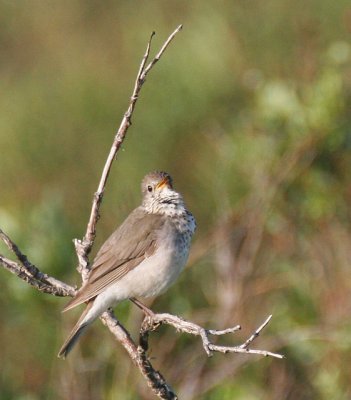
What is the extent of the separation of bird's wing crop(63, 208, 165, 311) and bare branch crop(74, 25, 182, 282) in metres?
0.15

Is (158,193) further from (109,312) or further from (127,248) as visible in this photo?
(109,312)

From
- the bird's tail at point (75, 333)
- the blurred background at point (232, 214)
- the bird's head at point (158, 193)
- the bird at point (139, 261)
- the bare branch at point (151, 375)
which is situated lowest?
the bare branch at point (151, 375)

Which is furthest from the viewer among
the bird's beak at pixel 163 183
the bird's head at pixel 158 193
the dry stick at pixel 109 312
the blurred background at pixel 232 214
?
the blurred background at pixel 232 214

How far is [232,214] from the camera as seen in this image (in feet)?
32.7

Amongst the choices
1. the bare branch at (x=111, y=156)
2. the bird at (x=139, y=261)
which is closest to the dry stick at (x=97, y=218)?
the bare branch at (x=111, y=156)

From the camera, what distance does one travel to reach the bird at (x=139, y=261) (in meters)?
6.56

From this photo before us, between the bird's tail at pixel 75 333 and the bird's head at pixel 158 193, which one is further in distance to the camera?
the bird's head at pixel 158 193

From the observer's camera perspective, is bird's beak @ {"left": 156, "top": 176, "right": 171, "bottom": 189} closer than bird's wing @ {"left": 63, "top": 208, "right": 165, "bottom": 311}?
No

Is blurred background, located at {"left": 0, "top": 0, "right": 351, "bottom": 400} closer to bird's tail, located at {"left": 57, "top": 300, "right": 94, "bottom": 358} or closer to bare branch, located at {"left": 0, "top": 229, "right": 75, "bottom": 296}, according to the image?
bird's tail, located at {"left": 57, "top": 300, "right": 94, "bottom": 358}

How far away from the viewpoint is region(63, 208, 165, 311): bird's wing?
262 inches

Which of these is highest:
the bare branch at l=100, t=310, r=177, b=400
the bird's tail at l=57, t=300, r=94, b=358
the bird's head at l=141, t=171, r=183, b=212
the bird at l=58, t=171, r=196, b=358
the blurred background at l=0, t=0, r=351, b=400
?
the blurred background at l=0, t=0, r=351, b=400

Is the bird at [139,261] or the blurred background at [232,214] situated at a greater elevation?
the blurred background at [232,214]

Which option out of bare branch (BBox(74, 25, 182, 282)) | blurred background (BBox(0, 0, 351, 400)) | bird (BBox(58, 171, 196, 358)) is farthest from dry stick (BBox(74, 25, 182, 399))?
blurred background (BBox(0, 0, 351, 400))

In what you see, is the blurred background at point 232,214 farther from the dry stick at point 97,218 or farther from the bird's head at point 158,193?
the dry stick at point 97,218
